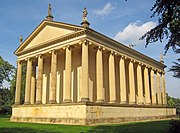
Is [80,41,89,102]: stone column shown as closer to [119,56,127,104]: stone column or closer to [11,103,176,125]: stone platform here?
[11,103,176,125]: stone platform

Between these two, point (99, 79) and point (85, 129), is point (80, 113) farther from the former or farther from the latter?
point (85, 129)

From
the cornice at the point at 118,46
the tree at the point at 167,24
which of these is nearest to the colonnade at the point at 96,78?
the cornice at the point at 118,46

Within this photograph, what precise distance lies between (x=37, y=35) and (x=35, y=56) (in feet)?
13.3

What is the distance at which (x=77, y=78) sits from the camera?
3541 cm

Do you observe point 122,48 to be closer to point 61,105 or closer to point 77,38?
point 77,38

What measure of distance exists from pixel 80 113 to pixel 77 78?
10.00m

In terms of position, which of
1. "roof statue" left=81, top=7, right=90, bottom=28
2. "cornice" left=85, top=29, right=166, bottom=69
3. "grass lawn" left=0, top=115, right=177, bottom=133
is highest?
"roof statue" left=81, top=7, right=90, bottom=28

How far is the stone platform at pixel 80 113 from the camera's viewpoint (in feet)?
86.4

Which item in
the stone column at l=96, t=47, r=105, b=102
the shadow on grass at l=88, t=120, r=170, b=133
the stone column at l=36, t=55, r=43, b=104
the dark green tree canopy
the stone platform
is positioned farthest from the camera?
the stone column at l=36, t=55, r=43, b=104

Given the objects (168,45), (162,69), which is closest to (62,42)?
(168,45)

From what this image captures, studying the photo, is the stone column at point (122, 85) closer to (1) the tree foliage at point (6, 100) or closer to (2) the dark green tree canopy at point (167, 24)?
(2) the dark green tree canopy at point (167, 24)

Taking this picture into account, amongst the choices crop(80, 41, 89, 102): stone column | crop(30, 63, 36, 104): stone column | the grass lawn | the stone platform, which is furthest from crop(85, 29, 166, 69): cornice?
crop(30, 63, 36, 104): stone column

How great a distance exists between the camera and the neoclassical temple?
28094 millimetres

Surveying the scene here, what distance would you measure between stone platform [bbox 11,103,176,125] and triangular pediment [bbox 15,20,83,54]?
1055cm
